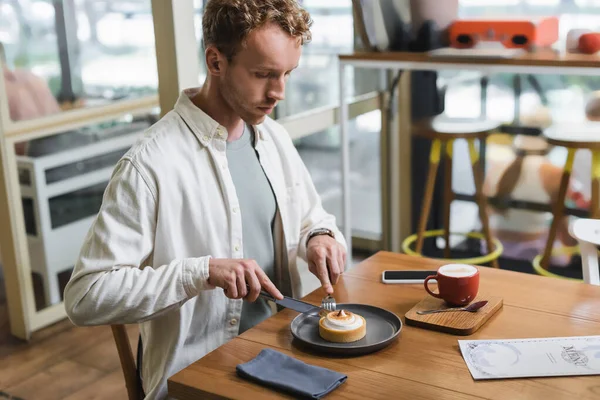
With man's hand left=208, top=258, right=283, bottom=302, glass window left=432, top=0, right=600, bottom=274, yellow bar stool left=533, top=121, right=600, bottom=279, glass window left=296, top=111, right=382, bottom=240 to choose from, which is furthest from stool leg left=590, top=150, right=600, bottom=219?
man's hand left=208, top=258, right=283, bottom=302

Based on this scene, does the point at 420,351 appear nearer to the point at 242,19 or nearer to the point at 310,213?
the point at 310,213

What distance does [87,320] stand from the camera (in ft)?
4.82

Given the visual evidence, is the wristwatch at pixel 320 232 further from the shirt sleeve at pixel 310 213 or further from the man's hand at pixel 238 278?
the man's hand at pixel 238 278

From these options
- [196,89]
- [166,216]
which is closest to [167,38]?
[196,89]

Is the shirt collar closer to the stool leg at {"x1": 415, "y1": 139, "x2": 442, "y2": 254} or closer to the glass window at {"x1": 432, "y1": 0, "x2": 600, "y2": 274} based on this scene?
the stool leg at {"x1": 415, "y1": 139, "x2": 442, "y2": 254}

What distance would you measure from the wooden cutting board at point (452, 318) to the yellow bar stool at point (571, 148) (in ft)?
5.41

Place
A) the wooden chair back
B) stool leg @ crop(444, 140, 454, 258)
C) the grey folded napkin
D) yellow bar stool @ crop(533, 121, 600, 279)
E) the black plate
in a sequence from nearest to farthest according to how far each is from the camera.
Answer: the grey folded napkin < the black plate < the wooden chair back < yellow bar stool @ crop(533, 121, 600, 279) < stool leg @ crop(444, 140, 454, 258)

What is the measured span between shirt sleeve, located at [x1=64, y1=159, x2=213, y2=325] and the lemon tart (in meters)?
0.24

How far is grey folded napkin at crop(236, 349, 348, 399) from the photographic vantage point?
119 cm

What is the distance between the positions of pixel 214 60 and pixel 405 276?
61cm

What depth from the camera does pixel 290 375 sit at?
1240mm

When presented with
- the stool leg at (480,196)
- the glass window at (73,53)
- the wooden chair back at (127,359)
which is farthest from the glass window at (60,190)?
the wooden chair back at (127,359)

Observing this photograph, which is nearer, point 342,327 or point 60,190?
point 342,327

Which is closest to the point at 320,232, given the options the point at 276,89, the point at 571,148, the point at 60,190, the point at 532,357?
the point at 276,89
